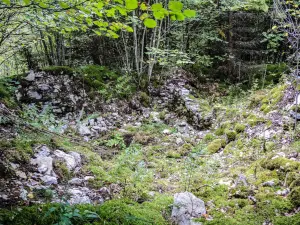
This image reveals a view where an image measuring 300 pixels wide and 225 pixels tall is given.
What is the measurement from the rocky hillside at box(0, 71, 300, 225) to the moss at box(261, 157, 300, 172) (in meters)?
0.02

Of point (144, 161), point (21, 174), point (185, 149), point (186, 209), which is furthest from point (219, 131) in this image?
point (21, 174)

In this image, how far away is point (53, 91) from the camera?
694 centimetres

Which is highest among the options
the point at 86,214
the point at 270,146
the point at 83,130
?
the point at 86,214

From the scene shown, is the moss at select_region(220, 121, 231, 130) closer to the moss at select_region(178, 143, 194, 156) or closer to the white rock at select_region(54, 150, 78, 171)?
the moss at select_region(178, 143, 194, 156)

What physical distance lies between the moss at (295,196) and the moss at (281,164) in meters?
0.47

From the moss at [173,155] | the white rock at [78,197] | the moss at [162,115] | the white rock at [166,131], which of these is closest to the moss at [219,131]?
the white rock at [166,131]

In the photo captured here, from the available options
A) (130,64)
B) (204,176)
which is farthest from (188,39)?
(204,176)

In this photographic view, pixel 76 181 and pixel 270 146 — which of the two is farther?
pixel 270 146

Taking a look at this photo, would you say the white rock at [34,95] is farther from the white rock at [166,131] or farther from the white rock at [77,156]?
the white rock at [166,131]

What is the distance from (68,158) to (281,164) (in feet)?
11.0

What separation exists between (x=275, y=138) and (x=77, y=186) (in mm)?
3783

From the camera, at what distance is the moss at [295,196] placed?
286cm

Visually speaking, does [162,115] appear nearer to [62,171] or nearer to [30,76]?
[30,76]

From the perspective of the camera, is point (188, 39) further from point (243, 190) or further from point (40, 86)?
point (243, 190)
